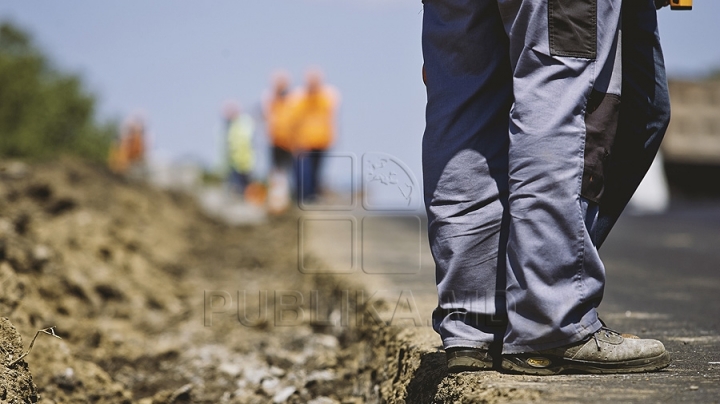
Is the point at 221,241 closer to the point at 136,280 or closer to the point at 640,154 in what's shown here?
the point at 136,280

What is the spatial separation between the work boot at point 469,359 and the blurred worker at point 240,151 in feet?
48.3

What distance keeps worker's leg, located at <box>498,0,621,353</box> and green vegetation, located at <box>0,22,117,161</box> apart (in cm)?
3096

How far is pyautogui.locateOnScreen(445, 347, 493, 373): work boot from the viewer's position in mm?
2549

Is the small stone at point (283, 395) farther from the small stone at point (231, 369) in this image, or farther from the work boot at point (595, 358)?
the work boot at point (595, 358)

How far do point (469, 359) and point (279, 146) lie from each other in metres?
13.4

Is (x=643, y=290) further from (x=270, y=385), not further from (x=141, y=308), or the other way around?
(x=141, y=308)

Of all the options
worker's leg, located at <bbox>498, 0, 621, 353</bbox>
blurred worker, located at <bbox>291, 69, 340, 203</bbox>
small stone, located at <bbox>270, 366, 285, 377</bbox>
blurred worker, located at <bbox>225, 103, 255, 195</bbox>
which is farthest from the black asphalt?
blurred worker, located at <bbox>225, 103, 255, 195</bbox>

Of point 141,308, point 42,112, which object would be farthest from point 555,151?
point 42,112

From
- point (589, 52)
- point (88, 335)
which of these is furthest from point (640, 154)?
point (88, 335)

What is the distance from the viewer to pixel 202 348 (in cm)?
505

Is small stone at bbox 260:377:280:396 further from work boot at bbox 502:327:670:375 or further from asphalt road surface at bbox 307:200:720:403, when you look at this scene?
work boot at bbox 502:327:670:375

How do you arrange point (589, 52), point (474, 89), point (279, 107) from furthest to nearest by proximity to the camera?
1. point (279, 107)
2. point (474, 89)
3. point (589, 52)

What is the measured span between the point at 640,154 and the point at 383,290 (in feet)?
8.08

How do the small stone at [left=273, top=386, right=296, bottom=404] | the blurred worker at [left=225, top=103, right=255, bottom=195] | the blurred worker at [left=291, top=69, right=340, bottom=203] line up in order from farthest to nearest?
the blurred worker at [left=225, top=103, right=255, bottom=195] → the blurred worker at [left=291, top=69, right=340, bottom=203] → the small stone at [left=273, top=386, right=296, bottom=404]
